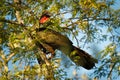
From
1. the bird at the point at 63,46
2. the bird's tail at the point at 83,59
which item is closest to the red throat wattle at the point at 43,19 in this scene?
the bird at the point at 63,46

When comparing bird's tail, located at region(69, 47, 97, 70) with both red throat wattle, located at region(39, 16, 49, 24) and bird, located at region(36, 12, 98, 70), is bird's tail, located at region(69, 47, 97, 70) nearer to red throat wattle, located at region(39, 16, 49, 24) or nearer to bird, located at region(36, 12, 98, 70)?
bird, located at region(36, 12, 98, 70)

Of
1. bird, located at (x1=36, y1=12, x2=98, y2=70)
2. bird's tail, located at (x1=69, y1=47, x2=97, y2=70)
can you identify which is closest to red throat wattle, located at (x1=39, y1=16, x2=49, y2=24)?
bird, located at (x1=36, y1=12, x2=98, y2=70)

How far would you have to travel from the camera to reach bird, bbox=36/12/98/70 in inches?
346

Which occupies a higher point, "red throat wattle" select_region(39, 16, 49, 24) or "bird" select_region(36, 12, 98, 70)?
"red throat wattle" select_region(39, 16, 49, 24)

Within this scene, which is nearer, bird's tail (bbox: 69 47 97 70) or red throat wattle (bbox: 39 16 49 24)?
bird's tail (bbox: 69 47 97 70)

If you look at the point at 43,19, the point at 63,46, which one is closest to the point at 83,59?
the point at 63,46

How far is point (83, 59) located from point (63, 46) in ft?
2.04

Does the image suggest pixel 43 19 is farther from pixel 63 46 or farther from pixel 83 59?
pixel 83 59

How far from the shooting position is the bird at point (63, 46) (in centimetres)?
878

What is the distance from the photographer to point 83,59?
8.96 metres

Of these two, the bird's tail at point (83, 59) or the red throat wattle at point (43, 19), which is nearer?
the bird's tail at point (83, 59)

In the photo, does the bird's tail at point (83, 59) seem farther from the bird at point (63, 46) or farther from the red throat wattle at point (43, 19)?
the red throat wattle at point (43, 19)

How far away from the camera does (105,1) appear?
1132cm

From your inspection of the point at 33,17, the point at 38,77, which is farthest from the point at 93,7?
the point at 38,77
